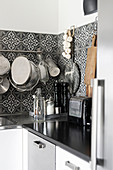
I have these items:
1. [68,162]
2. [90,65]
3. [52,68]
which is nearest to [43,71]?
[52,68]

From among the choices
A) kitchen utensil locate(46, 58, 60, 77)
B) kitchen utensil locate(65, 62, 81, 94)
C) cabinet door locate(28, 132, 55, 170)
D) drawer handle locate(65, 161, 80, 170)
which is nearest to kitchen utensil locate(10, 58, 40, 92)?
kitchen utensil locate(46, 58, 60, 77)

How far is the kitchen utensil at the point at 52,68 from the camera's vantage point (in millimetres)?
2689

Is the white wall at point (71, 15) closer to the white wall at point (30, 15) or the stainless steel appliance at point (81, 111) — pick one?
the white wall at point (30, 15)

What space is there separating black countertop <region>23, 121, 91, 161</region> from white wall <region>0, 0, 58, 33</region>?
3.44 feet

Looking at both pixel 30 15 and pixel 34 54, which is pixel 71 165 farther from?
pixel 30 15

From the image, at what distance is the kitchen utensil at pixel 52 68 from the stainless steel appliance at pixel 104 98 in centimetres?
166

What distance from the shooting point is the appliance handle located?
1.01m

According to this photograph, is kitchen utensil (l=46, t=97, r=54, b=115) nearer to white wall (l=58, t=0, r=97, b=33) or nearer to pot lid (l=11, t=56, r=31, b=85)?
pot lid (l=11, t=56, r=31, b=85)

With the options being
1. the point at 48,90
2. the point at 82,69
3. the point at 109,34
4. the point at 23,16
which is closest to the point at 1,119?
the point at 48,90

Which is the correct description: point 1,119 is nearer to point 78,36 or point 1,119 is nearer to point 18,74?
point 18,74

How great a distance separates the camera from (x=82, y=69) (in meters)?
2.41

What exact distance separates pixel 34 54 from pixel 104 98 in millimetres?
1797

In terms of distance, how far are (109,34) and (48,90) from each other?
5.99 feet

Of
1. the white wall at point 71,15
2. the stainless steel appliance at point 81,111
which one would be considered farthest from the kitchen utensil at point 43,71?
the stainless steel appliance at point 81,111
